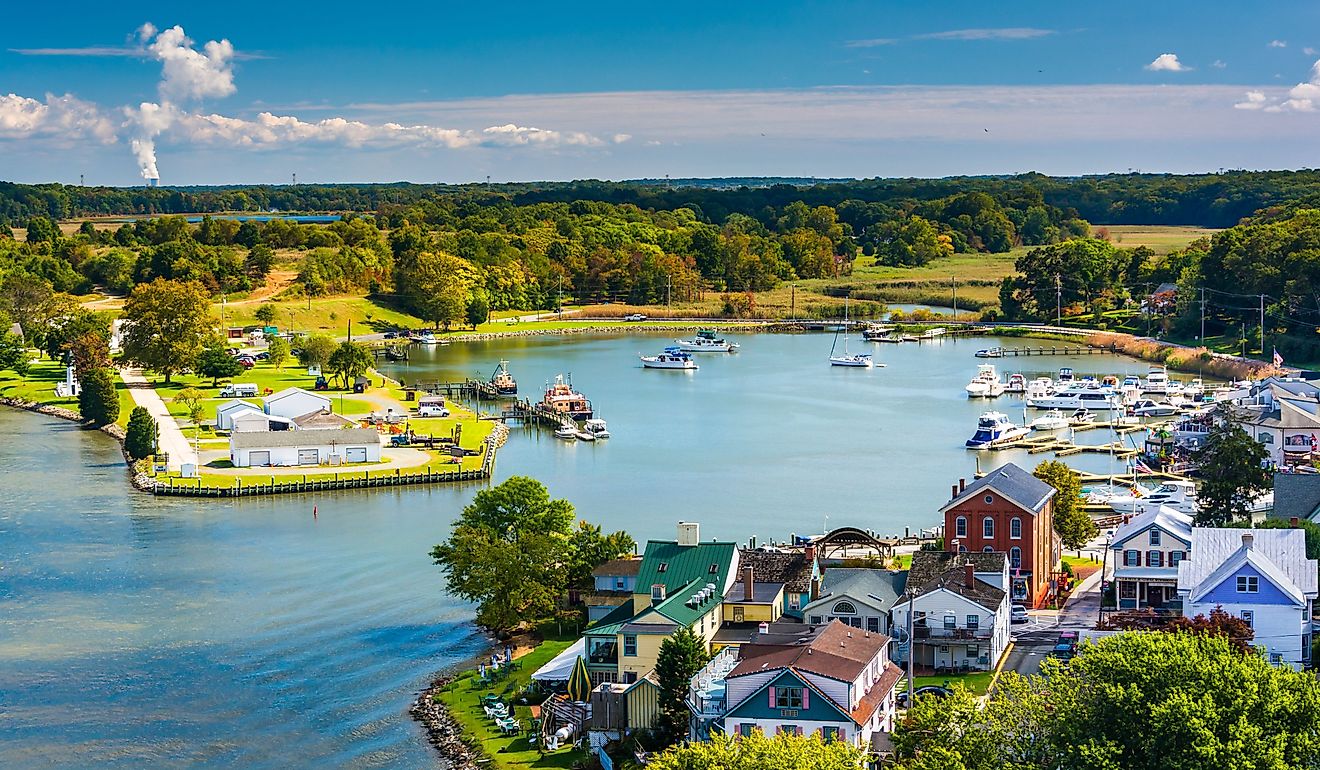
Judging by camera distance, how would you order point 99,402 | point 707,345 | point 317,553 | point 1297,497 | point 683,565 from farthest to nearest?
1. point 707,345
2. point 99,402
3. point 317,553
4. point 1297,497
5. point 683,565

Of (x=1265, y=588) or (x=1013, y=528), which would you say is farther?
(x=1013, y=528)

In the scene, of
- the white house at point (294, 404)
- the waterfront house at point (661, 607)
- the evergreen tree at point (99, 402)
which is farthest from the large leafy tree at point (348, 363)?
the waterfront house at point (661, 607)

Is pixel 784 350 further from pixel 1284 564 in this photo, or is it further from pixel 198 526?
pixel 1284 564

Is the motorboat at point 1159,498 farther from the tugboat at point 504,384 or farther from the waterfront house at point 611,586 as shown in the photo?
the tugboat at point 504,384

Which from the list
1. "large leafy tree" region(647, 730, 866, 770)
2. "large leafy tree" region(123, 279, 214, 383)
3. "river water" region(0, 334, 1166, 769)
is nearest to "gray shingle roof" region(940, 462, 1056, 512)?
"river water" region(0, 334, 1166, 769)

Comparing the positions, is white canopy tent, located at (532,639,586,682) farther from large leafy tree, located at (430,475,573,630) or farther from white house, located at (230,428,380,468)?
white house, located at (230,428,380,468)

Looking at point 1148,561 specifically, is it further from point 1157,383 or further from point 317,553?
point 1157,383

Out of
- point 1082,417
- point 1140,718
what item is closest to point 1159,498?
point 1082,417
